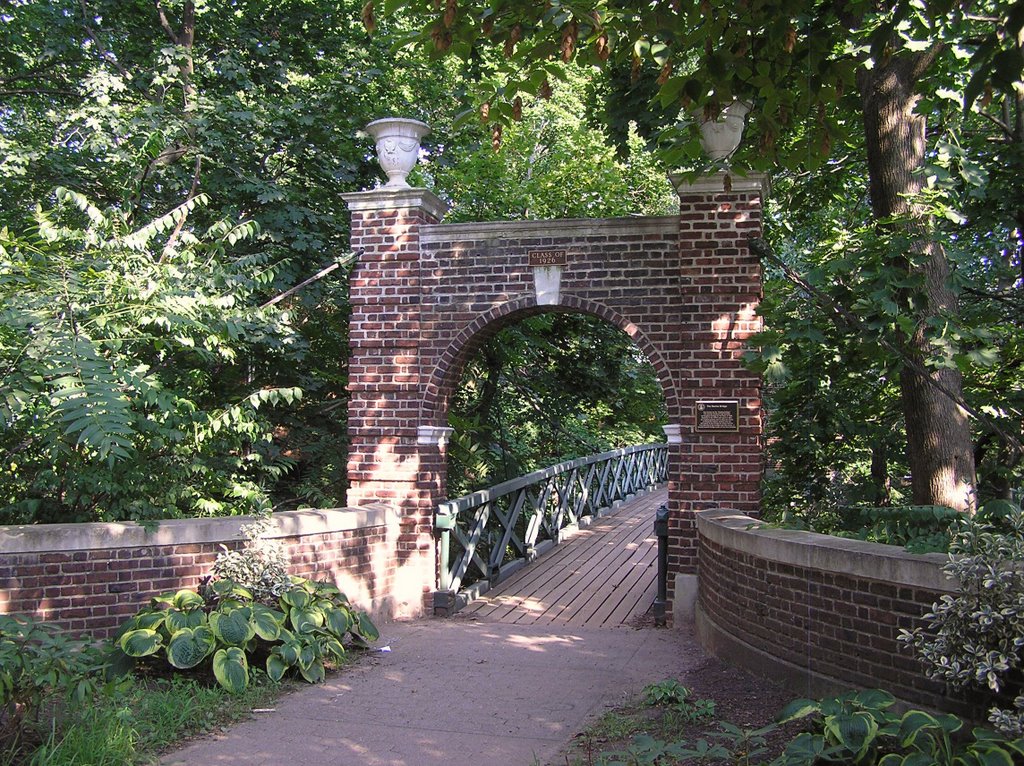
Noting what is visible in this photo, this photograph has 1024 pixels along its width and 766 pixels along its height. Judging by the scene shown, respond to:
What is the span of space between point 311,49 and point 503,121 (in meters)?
6.41

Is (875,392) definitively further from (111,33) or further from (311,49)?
(111,33)

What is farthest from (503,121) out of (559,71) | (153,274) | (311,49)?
(311,49)

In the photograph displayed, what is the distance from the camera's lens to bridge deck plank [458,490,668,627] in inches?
318

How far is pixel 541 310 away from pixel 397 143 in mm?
1952

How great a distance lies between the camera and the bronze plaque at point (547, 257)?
7.86m

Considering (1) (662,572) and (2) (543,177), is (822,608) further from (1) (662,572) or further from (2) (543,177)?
(2) (543,177)

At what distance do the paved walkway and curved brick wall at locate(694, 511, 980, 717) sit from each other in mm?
686

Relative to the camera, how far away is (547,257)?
7.89 meters

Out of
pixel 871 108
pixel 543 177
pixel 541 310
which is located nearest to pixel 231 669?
pixel 541 310

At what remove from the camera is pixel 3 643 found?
4047 mm

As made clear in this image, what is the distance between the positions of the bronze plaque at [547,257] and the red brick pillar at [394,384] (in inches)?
41.8

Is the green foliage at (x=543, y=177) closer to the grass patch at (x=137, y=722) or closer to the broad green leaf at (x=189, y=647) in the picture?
the broad green leaf at (x=189, y=647)

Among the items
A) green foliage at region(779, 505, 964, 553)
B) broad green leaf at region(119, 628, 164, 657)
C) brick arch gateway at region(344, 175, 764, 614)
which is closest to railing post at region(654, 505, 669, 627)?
brick arch gateway at region(344, 175, 764, 614)

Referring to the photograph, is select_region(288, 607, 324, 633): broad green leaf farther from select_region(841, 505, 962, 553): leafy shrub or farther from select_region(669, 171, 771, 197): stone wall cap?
select_region(669, 171, 771, 197): stone wall cap
